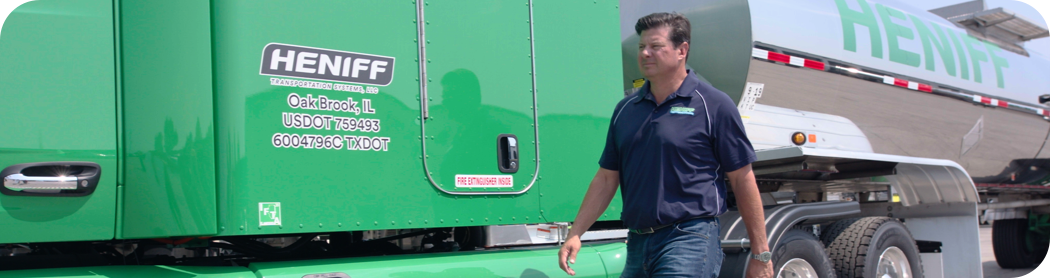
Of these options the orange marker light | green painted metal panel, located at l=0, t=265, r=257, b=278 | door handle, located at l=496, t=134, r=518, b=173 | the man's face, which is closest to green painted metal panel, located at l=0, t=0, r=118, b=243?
green painted metal panel, located at l=0, t=265, r=257, b=278

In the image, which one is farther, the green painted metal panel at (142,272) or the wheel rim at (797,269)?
the wheel rim at (797,269)

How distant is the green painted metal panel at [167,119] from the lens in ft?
9.41

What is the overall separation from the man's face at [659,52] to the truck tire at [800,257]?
1.99 m

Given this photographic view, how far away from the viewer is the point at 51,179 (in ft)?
8.85

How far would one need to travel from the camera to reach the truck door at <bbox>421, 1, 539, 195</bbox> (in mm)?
3463

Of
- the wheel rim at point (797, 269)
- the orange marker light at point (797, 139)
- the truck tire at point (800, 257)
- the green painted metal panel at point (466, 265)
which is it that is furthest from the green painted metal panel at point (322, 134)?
the orange marker light at point (797, 139)

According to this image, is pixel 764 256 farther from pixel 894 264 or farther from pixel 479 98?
pixel 894 264

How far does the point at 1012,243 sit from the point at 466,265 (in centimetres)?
996

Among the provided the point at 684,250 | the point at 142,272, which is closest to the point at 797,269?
the point at 684,250

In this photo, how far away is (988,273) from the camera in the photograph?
1030 centimetres

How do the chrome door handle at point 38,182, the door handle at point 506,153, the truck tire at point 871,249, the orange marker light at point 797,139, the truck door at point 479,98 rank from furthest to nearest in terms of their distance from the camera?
the orange marker light at point 797,139 < the truck tire at point 871,249 < the door handle at point 506,153 < the truck door at point 479,98 < the chrome door handle at point 38,182

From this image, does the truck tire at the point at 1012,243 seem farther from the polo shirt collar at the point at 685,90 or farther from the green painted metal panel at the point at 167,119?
the green painted metal panel at the point at 167,119

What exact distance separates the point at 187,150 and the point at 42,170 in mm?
465

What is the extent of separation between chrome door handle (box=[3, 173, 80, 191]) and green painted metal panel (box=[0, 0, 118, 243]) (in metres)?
0.05
